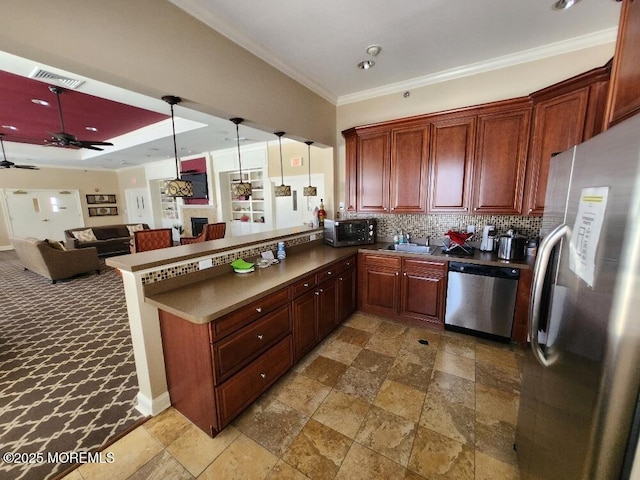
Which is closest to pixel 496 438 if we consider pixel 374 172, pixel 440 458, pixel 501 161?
pixel 440 458

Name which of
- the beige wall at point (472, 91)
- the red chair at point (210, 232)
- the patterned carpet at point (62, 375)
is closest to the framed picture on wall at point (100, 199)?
the red chair at point (210, 232)

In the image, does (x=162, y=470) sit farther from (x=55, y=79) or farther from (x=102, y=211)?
(x=102, y=211)

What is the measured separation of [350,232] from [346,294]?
79 cm

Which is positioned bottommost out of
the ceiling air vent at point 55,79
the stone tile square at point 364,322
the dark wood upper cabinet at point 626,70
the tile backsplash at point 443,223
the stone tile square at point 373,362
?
the stone tile square at point 373,362

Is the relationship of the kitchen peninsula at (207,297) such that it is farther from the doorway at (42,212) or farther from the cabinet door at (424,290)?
the doorway at (42,212)

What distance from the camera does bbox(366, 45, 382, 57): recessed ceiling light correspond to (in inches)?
96.7

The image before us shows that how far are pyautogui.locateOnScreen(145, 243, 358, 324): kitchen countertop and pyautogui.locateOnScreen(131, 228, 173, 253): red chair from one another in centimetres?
299

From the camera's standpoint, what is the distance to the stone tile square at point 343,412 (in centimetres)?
173

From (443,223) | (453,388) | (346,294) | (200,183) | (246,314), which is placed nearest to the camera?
(246,314)

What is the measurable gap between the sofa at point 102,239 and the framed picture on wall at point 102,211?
2.70 m

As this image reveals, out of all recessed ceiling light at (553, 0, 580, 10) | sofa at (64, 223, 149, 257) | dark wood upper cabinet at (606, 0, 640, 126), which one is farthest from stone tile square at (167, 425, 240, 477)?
sofa at (64, 223, 149, 257)

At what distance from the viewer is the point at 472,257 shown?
8.74 feet

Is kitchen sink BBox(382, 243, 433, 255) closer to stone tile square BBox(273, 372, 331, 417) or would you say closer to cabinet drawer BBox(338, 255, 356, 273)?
cabinet drawer BBox(338, 255, 356, 273)

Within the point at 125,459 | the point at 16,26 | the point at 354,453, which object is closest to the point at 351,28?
the point at 16,26
